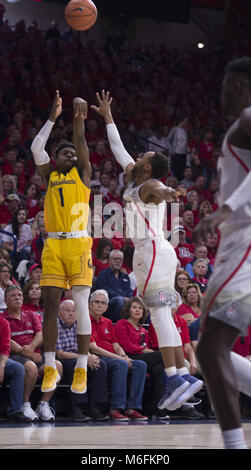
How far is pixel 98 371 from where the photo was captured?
8.16m

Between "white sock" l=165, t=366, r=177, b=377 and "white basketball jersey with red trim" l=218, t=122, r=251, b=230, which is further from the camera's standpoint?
"white sock" l=165, t=366, r=177, b=377

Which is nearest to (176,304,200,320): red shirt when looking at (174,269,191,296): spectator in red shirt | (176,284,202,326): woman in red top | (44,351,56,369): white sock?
(176,284,202,326): woman in red top

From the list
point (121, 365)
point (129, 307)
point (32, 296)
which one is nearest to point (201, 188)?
point (129, 307)

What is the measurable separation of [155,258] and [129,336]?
10.8 ft

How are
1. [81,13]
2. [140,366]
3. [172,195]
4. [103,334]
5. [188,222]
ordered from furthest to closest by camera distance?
1. [188,222]
2. [103,334]
3. [140,366]
4. [81,13]
5. [172,195]

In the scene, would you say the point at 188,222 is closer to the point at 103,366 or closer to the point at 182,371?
A: the point at 103,366

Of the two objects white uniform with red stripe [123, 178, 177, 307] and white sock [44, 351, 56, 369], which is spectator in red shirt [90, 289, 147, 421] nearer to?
white sock [44, 351, 56, 369]

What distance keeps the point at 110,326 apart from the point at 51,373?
231cm

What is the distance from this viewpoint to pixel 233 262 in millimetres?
3420

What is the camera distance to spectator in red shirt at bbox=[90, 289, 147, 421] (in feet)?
26.7

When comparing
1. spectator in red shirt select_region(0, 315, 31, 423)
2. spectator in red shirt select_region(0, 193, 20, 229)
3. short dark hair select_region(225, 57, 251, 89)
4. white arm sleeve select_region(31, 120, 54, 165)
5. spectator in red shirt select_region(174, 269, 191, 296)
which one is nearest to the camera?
short dark hair select_region(225, 57, 251, 89)

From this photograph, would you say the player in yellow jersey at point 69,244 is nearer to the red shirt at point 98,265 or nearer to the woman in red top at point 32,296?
the woman in red top at point 32,296

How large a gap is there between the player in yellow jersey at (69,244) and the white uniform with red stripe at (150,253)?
92 centimetres

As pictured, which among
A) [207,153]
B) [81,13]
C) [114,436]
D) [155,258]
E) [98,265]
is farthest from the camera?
[207,153]
